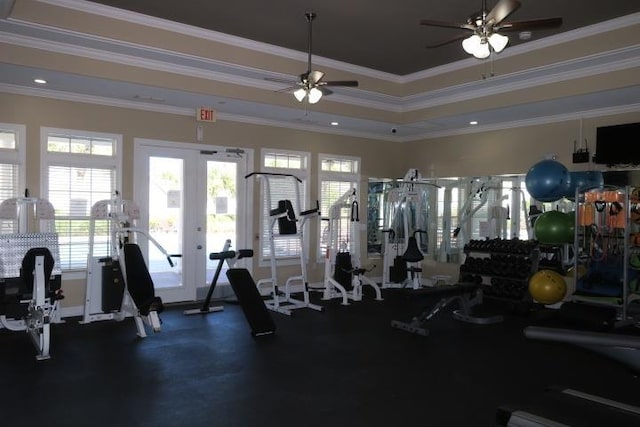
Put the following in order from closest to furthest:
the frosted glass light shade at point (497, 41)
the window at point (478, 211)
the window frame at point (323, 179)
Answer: the frosted glass light shade at point (497, 41)
the window at point (478, 211)
the window frame at point (323, 179)

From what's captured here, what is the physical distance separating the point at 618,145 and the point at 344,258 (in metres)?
3.98

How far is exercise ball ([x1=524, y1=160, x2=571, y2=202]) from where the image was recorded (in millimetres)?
5777

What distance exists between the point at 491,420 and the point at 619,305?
3.13 metres

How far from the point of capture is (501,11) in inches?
133

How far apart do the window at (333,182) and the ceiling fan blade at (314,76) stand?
2.97 metres

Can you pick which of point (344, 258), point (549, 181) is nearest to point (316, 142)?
point (344, 258)

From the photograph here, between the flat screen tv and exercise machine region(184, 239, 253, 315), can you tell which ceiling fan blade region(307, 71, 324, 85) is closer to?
exercise machine region(184, 239, 253, 315)

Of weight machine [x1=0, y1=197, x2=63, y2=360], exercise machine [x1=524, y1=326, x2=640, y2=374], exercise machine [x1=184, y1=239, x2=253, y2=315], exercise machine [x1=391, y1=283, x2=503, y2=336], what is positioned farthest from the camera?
exercise machine [x1=184, y1=239, x2=253, y2=315]

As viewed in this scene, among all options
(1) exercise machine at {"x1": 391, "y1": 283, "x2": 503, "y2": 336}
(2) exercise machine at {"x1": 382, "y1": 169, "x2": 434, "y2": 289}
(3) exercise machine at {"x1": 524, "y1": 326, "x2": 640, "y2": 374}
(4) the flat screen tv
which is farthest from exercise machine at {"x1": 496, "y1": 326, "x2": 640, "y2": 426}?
(2) exercise machine at {"x1": 382, "y1": 169, "x2": 434, "y2": 289}

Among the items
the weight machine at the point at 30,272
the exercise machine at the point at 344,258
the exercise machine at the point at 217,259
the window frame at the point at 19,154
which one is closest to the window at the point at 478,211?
the exercise machine at the point at 344,258

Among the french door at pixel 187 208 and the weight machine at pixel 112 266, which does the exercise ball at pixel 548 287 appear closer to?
the french door at pixel 187 208

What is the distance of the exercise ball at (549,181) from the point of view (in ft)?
19.0

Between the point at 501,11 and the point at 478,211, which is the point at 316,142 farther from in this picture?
the point at 501,11

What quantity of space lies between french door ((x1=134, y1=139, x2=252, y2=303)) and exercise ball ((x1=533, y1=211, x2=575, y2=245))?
4.01 meters
